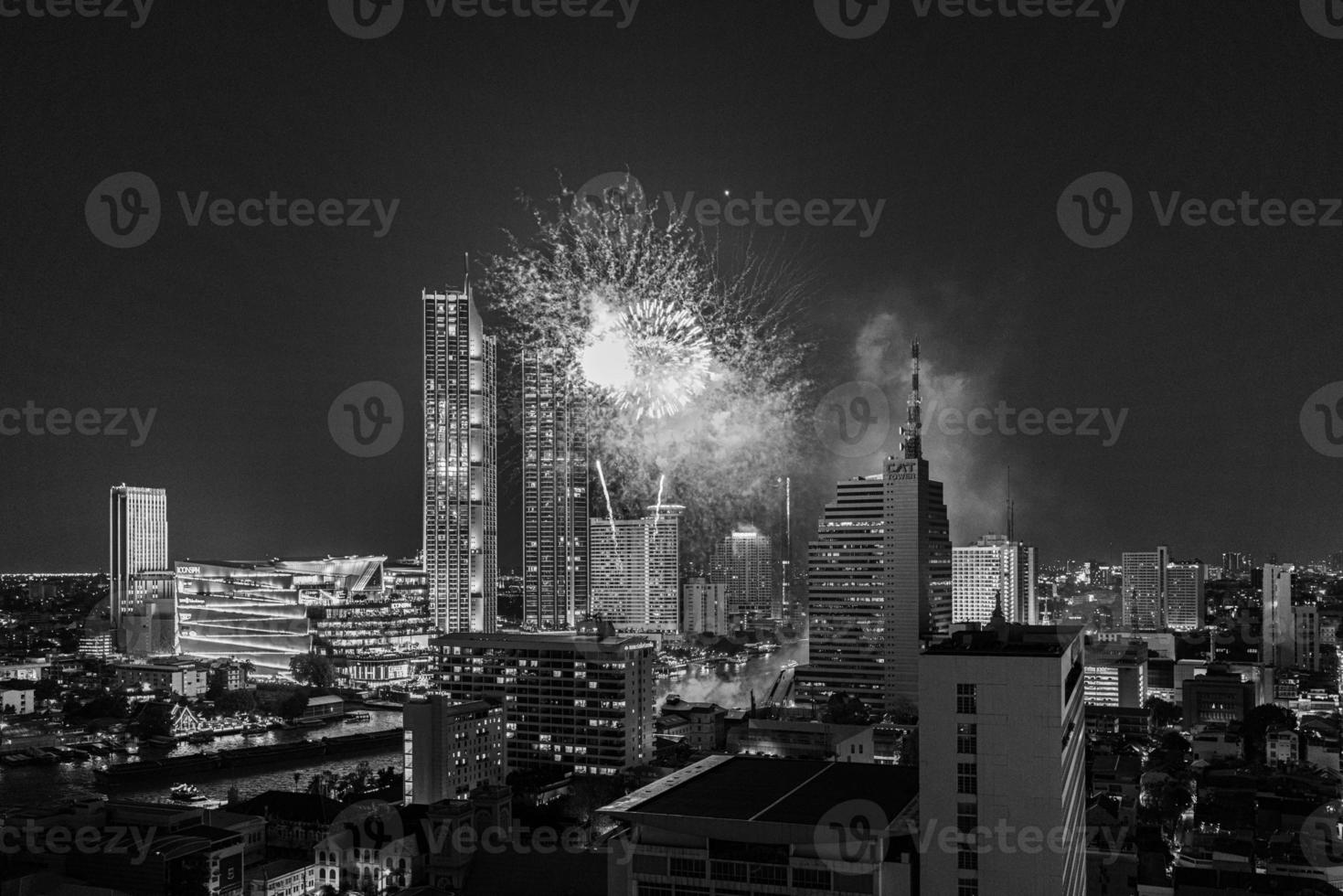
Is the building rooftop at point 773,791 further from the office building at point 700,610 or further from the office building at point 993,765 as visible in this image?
the office building at point 700,610

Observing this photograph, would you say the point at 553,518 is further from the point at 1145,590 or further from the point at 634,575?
the point at 1145,590

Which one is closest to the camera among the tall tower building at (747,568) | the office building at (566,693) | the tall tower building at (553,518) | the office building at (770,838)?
the office building at (770,838)

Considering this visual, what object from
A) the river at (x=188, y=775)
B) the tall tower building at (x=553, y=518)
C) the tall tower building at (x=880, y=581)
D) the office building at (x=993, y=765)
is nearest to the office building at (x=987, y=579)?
the tall tower building at (x=880, y=581)

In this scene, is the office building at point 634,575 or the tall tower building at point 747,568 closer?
the office building at point 634,575

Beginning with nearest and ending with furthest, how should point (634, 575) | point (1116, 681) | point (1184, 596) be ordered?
point (1116, 681) → point (1184, 596) → point (634, 575)

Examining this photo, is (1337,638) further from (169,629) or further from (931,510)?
(169,629)

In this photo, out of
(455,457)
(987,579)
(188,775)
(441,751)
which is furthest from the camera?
(455,457)

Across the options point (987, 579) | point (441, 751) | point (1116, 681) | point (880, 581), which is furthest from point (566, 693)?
point (987, 579)
